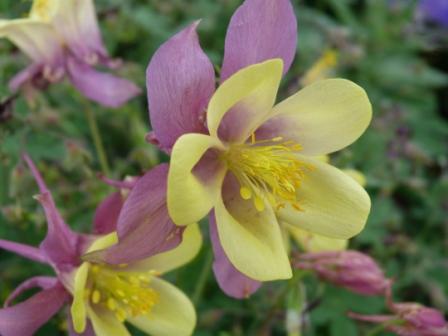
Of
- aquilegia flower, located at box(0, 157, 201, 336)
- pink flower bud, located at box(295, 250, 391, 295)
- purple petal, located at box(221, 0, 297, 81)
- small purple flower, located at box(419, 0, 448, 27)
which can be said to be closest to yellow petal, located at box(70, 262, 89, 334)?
aquilegia flower, located at box(0, 157, 201, 336)

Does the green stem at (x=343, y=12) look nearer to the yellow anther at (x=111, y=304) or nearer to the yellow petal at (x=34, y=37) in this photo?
the yellow petal at (x=34, y=37)

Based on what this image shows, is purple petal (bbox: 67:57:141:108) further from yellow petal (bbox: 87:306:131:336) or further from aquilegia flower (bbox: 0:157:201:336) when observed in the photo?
yellow petal (bbox: 87:306:131:336)

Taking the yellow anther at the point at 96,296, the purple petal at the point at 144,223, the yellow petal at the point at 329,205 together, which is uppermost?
the purple petal at the point at 144,223

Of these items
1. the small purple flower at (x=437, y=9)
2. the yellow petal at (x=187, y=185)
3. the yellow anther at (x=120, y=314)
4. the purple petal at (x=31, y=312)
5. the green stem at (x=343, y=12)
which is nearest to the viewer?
the yellow petal at (x=187, y=185)

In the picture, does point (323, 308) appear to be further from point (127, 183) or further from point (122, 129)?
point (127, 183)

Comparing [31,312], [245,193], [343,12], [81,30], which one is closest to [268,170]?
[245,193]

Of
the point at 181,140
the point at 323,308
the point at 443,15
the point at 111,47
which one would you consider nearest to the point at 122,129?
the point at 111,47

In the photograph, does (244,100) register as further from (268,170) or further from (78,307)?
(78,307)

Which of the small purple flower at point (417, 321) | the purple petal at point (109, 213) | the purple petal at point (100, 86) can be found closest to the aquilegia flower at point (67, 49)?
the purple petal at point (100, 86)
